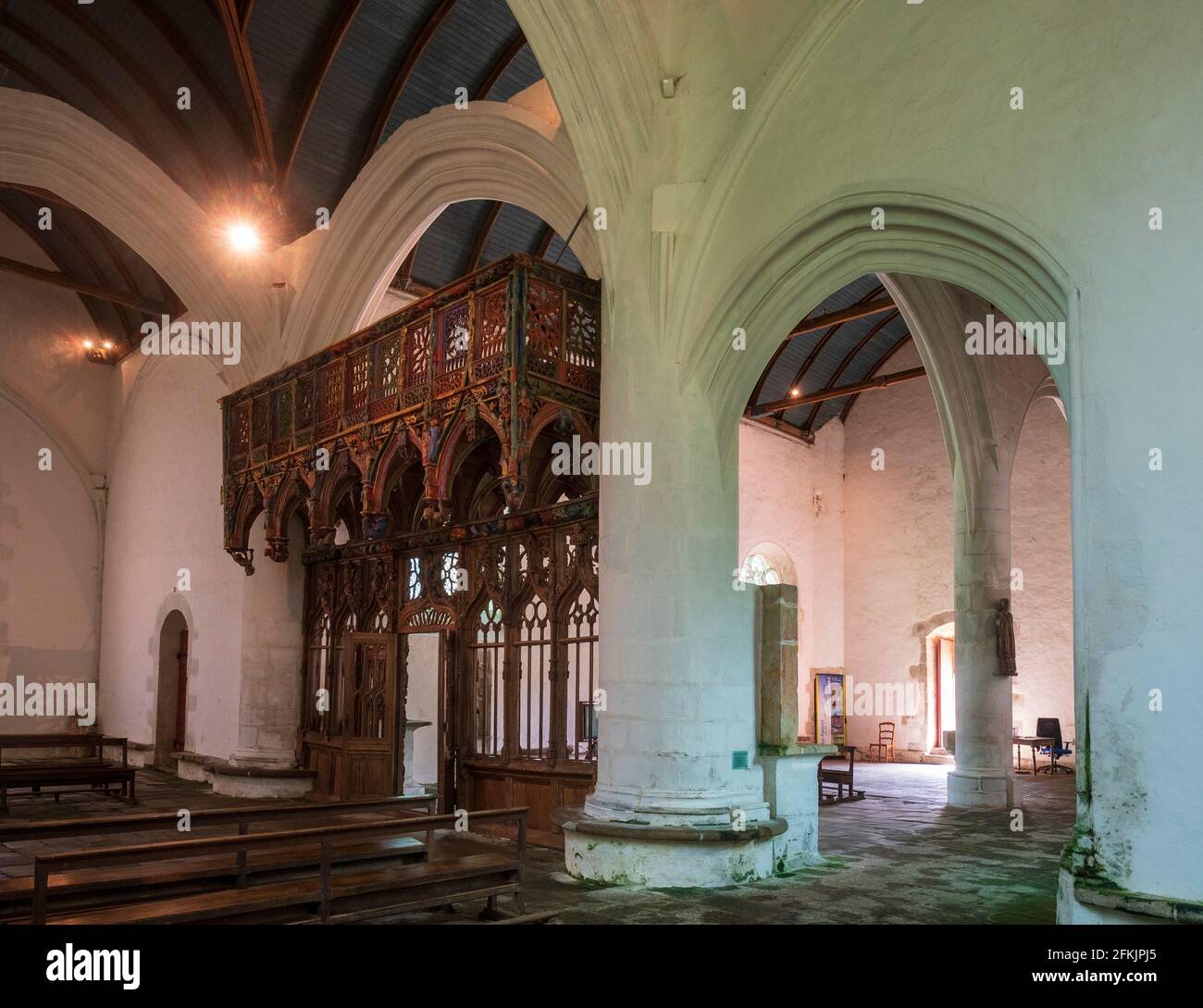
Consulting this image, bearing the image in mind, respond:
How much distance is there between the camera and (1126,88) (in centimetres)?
504

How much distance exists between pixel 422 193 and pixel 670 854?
6566 mm

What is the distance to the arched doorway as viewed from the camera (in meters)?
14.2

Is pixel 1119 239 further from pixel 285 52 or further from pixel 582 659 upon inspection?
pixel 285 52

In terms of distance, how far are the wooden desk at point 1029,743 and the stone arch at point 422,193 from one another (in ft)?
32.4

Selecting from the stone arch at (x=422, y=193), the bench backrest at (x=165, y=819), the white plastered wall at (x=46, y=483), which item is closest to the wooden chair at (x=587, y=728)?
the bench backrest at (x=165, y=819)

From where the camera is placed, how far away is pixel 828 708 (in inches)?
742

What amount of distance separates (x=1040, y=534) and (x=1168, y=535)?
13.4m

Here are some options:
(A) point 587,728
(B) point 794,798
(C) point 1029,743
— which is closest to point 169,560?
(A) point 587,728

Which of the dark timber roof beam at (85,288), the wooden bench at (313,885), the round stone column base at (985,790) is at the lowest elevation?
the round stone column base at (985,790)

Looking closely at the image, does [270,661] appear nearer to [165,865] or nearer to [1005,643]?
[165,865]

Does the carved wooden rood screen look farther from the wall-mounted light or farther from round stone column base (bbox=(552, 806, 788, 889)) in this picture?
the wall-mounted light

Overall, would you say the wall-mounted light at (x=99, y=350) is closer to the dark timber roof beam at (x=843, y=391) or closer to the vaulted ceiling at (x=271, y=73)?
the vaulted ceiling at (x=271, y=73)

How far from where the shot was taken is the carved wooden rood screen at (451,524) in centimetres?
746
